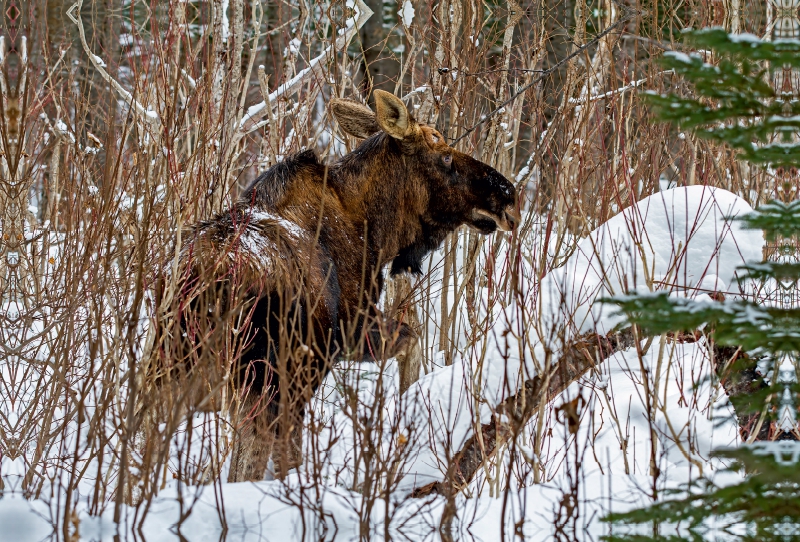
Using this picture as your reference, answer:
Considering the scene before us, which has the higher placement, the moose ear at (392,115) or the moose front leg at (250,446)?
the moose ear at (392,115)

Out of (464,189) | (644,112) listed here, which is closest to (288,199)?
(464,189)

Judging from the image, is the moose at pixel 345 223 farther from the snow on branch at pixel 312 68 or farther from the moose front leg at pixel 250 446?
the snow on branch at pixel 312 68

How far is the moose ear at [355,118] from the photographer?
556 centimetres

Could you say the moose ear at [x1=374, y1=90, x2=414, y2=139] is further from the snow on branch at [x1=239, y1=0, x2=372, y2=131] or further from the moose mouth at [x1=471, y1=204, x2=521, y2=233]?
the snow on branch at [x1=239, y1=0, x2=372, y2=131]

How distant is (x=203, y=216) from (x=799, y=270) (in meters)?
3.87

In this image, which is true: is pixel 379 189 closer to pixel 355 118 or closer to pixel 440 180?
pixel 440 180

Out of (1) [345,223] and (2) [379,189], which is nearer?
(1) [345,223]

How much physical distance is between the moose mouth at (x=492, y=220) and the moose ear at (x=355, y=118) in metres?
0.88

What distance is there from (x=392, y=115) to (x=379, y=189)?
18.8 inches

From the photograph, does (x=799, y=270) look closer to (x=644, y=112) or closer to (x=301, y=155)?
(x=301, y=155)

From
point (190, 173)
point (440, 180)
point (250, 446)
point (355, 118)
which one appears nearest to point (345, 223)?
point (440, 180)

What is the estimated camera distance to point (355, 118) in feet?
18.5

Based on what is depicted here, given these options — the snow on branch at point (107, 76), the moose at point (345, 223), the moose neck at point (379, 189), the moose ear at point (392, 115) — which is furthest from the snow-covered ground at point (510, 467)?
the snow on branch at point (107, 76)

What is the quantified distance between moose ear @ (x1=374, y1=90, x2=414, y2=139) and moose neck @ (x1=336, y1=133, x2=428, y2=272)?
0.18 m
